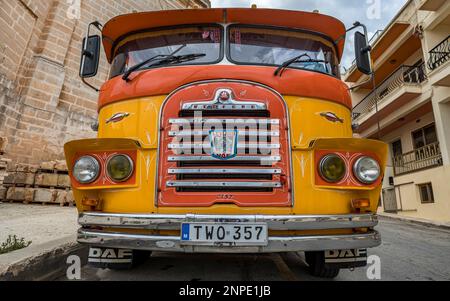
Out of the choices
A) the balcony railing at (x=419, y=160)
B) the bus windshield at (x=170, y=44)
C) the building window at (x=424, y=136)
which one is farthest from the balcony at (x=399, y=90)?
the bus windshield at (x=170, y=44)

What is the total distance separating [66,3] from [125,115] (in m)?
11.8

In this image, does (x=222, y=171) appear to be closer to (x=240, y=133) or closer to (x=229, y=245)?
(x=240, y=133)

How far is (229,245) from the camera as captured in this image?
2.14 m

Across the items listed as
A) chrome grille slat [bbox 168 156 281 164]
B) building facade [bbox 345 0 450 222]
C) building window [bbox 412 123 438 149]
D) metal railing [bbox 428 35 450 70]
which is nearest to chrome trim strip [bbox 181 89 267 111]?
chrome grille slat [bbox 168 156 281 164]

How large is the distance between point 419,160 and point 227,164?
539 inches

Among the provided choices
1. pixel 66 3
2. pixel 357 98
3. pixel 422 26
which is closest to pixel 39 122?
pixel 66 3

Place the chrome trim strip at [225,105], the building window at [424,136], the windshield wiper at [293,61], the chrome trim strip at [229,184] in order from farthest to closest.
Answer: the building window at [424,136], the windshield wiper at [293,61], the chrome trim strip at [225,105], the chrome trim strip at [229,184]

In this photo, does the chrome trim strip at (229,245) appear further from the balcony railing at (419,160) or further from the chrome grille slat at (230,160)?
the balcony railing at (419,160)

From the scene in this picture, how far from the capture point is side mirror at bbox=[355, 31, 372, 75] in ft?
11.6

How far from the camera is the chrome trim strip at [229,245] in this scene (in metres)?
2.16

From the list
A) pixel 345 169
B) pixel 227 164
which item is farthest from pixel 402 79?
pixel 227 164

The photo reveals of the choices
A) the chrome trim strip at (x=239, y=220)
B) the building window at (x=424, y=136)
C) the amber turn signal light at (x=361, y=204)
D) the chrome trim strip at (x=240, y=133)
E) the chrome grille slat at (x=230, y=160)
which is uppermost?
the building window at (x=424, y=136)

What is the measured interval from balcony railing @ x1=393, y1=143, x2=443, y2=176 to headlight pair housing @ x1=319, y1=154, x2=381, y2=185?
11483 millimetres

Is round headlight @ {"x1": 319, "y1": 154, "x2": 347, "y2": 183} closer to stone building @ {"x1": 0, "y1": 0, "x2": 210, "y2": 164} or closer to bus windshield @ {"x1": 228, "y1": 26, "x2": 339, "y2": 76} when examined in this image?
bus windshield @ {"x1": 228, "y1": 26, "x2": 339, "y2": 76}
